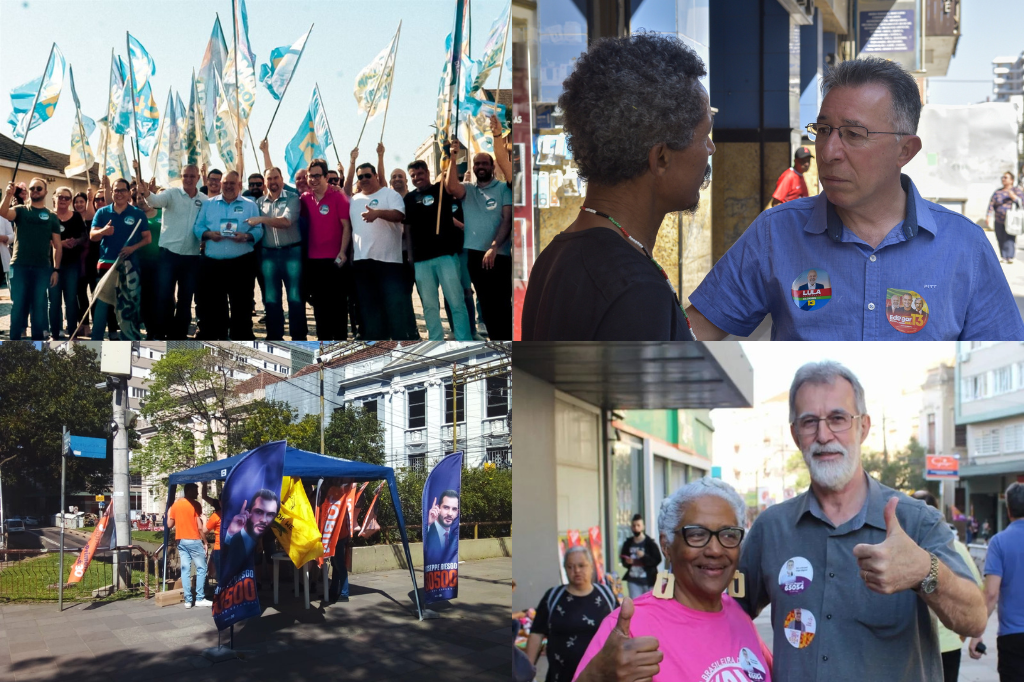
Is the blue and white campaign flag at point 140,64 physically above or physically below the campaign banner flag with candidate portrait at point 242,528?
above

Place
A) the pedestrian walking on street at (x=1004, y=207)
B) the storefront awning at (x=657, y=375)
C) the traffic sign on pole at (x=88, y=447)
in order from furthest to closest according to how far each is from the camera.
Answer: the pedestrian walking on street at (x=1004, y=207) → the traffic sign on pole at (x=88, y=447) → the storefront awning at (x=657, y=375)

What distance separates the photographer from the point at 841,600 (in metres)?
1.81

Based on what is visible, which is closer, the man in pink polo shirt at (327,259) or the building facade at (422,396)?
the building facade at (422,396)

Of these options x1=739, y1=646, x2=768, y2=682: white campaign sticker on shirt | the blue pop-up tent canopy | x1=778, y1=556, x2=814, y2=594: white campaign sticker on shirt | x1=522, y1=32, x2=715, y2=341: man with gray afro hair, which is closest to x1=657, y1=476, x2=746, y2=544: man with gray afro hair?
x1=778, y1=556, x2=814, y2=594: white campaign sticker on shirt

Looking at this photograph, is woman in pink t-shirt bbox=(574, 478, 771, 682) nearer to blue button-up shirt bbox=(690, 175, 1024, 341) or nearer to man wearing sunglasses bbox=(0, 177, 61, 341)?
blue button-up shirt bbox=(690, 175, 1024, 341)

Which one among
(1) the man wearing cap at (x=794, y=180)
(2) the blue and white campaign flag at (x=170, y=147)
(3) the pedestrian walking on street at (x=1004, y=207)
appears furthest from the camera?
(1) the man wearing cap at (x=794, y=180)

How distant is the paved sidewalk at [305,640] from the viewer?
224cm

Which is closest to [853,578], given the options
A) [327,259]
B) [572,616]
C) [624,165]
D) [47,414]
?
[572,616]

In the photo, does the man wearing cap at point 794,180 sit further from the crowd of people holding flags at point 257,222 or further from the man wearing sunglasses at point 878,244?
the man wearing sunglasses at point 878,244

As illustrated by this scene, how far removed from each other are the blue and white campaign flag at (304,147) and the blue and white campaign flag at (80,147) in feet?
2.61

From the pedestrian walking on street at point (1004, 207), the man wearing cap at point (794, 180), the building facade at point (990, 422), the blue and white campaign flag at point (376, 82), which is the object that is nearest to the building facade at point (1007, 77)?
the pedestrian walking on street at point (1004, 207)

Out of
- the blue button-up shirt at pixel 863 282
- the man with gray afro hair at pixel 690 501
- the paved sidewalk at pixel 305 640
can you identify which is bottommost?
the paved sidewalk at pixel 305 640

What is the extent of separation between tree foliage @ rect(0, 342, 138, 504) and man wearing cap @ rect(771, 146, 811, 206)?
4194mm

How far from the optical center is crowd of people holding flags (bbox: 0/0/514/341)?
3576mm
